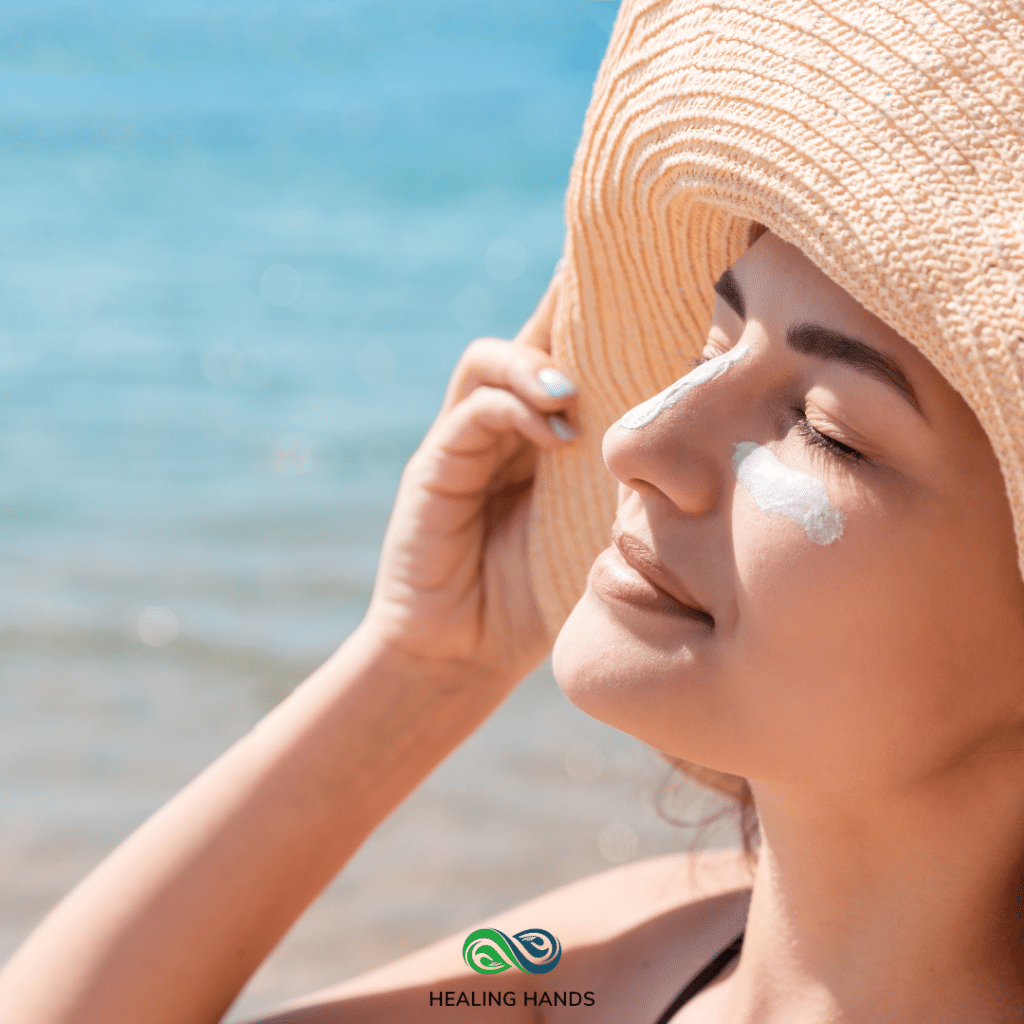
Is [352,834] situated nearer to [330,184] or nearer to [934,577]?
[934,577]

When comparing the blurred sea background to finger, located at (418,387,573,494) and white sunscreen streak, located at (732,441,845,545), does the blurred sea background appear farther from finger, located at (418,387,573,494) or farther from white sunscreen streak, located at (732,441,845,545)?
white sunscreen streak, located at (732,441,845,545)

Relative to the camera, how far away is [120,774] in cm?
354

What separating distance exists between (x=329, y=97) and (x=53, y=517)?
15650 millimetres

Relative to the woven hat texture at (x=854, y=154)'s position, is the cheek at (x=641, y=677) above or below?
below

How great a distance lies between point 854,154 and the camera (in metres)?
1.12

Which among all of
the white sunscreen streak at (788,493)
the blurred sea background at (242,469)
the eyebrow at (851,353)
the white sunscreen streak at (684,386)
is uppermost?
the blurred sea background at (242,469)

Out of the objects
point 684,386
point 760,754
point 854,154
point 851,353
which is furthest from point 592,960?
point 854,154

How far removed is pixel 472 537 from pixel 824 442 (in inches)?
33.2

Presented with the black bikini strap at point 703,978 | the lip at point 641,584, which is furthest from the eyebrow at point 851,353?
the black bikini strap at point 703,978

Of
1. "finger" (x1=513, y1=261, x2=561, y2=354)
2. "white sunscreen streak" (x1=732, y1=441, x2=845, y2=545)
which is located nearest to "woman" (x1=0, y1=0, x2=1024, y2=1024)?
"white sunscreen streak" (x1=732, y1=441, x2=845, y2=545)

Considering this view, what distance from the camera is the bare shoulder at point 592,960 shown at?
1.70 m

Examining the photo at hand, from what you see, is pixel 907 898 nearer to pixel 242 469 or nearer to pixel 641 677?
pixel 641 677

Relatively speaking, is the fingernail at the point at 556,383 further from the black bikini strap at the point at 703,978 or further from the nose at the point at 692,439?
the black bikini strap at the point at 703,978

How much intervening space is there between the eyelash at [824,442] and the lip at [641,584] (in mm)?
196
